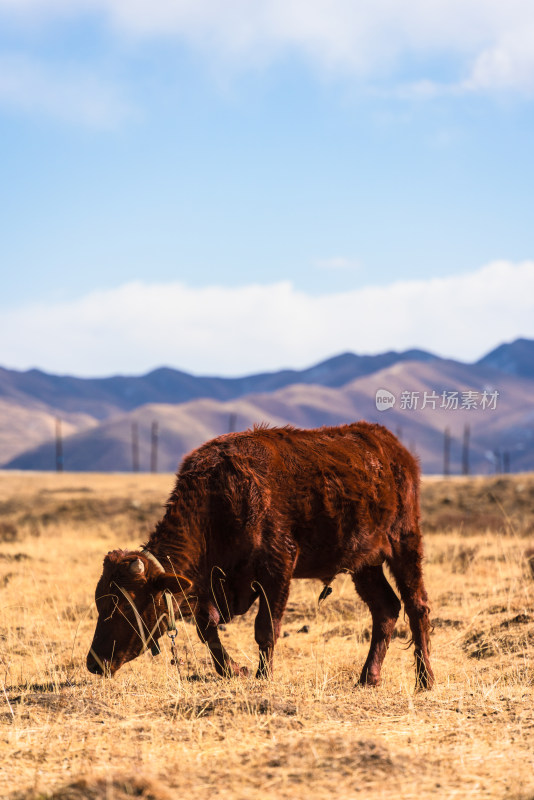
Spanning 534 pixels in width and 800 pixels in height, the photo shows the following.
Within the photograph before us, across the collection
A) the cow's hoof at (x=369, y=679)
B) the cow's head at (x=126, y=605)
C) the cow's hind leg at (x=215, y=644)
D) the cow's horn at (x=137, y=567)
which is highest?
the cow's horn at (x=137, y=567)


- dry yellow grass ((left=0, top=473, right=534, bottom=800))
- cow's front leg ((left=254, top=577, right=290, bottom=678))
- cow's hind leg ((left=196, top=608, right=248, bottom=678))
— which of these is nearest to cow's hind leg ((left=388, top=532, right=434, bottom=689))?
dry yellow grass ((left=0, top=473, right=534, bottom=800))

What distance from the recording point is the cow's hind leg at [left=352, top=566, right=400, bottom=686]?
736 centimetres

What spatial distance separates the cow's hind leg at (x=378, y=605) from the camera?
7.36 m

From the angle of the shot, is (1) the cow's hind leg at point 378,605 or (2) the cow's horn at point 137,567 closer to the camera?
(2) the cow's horn at point 137,567

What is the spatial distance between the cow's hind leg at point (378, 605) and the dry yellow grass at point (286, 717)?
0.93ft

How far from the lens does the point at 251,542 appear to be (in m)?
6.61

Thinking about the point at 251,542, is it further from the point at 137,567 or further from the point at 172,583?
the point at 137,567

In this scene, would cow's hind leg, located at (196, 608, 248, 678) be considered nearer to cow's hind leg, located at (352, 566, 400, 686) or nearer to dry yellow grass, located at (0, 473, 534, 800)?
dry yellow grass, located at (0, 473, 534, 800)

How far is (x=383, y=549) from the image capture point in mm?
7438

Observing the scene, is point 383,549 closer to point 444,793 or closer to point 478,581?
point 444,793

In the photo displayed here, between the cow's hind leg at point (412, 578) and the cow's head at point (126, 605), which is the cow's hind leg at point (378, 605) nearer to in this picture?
the cow's hind leg at point (412, 578)

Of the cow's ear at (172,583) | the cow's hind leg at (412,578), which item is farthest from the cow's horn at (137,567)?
the cow's hind leg at (412,578)

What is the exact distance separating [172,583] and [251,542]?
0.66m

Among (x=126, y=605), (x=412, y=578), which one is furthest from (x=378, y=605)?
(x=126, y=605)
